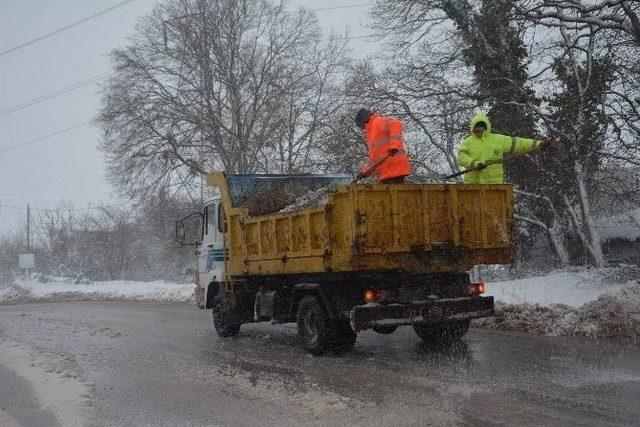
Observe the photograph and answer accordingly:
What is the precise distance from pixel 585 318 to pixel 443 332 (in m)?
2.21

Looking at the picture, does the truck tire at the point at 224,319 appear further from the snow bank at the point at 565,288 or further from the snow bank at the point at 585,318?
the snow bank at the point at 565,288

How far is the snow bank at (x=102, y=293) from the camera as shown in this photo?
81.8 feet

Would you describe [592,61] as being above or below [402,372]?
above

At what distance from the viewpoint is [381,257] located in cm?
748

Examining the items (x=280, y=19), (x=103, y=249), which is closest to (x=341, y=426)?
(x=280, y=19)

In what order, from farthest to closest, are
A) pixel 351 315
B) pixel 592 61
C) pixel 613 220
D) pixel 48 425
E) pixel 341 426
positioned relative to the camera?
pixel 613 220 < pixel 592 61 < pixel 351 315 < pixel 48 425 < pixel 341 426

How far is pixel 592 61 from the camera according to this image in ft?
46.7

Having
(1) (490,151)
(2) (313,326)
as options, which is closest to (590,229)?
(1) (490,151)

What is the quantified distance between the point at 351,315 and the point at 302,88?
25.5 meters

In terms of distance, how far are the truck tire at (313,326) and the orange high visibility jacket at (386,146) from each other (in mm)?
1877

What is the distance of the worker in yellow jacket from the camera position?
8.87 metres

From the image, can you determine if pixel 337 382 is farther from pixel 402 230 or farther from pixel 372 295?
pixel 402 230

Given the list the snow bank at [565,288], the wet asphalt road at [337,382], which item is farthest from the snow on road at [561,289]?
the wet asphalt road at [337,382]

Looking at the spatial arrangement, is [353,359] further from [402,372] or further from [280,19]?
[280,19]
